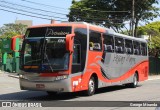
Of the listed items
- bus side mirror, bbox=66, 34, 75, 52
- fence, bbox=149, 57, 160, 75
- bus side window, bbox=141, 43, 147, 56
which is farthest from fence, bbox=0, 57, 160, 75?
bus side mirror, bbox=66, 34, 75, 52

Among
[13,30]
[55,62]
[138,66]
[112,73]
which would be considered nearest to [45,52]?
[55,62]

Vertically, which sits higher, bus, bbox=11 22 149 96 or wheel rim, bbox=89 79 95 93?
bus, bbox=11 22 149 96

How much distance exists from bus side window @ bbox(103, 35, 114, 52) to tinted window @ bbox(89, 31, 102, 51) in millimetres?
636

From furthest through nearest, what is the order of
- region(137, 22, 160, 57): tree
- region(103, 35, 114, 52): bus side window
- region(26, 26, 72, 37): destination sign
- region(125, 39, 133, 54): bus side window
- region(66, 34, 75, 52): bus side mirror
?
region(137, 22, 160, 57): tree < region(125, 39, 133, 54): bus side window < region(103, 35, 114, 52): bus side window < region(26, 26, 72, 37): destination sign < region(66, 34, 75, 52): bus side mirror

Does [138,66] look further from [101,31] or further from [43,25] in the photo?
[43,25]

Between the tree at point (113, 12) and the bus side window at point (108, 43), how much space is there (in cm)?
2591

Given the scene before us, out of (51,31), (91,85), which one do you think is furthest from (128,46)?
(51,31)

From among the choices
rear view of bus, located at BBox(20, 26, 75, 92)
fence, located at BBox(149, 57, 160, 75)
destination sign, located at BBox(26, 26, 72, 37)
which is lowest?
fence, located at BBox(149, 57, 160, 75)

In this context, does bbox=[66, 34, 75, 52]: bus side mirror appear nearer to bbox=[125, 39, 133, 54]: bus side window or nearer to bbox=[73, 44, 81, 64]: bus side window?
bbox=[73, 44, 81, 64]: bus side window

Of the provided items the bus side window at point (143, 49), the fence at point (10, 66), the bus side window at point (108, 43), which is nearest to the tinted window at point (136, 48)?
the bus side window at point (143, 49)

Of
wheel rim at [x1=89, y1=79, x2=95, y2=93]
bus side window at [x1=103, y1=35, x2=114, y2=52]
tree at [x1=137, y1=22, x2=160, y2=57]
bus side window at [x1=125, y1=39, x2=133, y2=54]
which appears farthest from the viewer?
tree at [x1=137, y1=22, x2=160, y2=57]

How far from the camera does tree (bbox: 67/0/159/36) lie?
46.4m

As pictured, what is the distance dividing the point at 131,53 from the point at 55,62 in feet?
27.8

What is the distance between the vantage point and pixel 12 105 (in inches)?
559
